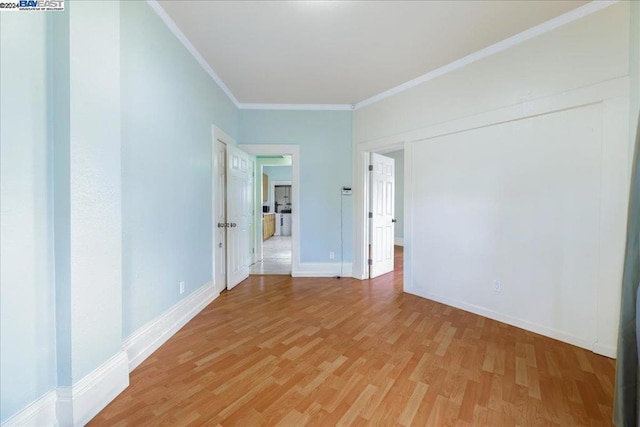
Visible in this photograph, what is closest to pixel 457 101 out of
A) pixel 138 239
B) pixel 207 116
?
pixel 207 116

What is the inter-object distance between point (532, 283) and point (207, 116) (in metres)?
3.84

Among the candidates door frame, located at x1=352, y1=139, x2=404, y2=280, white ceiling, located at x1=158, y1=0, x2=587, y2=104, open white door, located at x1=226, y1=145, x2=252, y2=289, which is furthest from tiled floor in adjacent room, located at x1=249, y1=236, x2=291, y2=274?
white ceiling, located at x1=158, y1=0, x2=587, y2=104

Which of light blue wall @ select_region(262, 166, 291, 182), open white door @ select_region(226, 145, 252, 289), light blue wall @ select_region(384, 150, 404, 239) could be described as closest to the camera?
open white door @ select_region(226, 145, 252, 289)

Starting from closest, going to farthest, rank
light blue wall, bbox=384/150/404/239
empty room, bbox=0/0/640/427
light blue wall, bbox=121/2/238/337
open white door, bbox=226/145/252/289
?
empty room, bbox=0/0/640/427 < light blue wall, bbox=121/2/238/337 < open white door, bbox=226/145/252/289 < light blue wall, bbox=384/150/404/239

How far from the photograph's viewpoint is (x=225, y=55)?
2783 mm

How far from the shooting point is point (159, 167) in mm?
2152

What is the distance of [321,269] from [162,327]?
2447 mm

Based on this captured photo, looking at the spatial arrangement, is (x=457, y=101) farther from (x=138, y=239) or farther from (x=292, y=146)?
(x=138, y=239)

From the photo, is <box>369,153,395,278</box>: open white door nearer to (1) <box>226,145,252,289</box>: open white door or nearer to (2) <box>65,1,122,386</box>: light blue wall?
(1) <box>226,145,252,289</box>: open white door

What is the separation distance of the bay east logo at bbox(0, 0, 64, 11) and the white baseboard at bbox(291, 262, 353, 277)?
3.60 metres

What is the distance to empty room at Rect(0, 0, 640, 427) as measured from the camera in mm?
1272

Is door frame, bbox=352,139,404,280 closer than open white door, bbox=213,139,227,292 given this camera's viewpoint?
No

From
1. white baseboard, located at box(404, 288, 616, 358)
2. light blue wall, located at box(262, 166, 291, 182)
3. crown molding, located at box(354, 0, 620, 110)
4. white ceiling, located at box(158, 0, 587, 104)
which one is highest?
white ceiling, located at box(158, 0, 587, 104)

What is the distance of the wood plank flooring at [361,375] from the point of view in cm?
142
